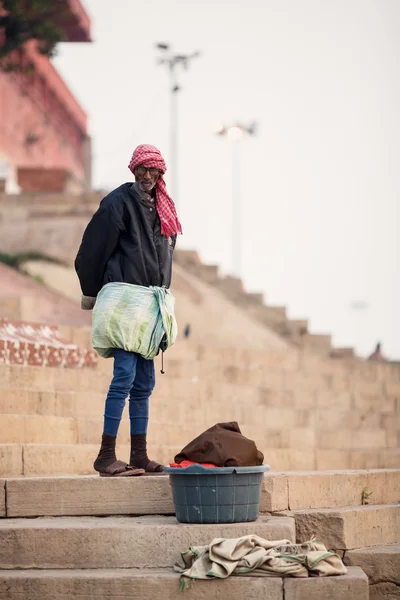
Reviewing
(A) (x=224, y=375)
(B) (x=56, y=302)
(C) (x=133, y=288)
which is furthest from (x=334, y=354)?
(C) (x=133, y=288)

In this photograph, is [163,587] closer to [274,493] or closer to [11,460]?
[274,493]

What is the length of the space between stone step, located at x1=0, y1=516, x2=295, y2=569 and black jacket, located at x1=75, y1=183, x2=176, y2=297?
62.0 inches

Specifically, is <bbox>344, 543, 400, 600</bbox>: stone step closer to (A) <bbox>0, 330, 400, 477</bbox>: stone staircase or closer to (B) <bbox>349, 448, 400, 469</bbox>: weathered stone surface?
(A) <bbox>0, 330, 400, 477</bbox>: stone staircase

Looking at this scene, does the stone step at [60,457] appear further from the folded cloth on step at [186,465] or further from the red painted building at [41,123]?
the red painted building at [41,123]

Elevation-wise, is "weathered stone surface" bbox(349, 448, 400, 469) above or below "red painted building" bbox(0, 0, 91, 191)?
below

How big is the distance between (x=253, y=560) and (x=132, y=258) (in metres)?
2.08

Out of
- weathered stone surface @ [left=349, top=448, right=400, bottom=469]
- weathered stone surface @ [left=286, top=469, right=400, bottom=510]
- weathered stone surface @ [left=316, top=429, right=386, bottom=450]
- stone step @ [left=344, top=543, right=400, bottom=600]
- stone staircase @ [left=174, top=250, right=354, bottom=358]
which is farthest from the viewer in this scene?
stone staircase @ [left=174, top=250, right=354, bottom=358]

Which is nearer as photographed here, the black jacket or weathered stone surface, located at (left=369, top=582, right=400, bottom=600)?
weathered stone surface, located at (left=369, top=582, right=400, bottom=600)

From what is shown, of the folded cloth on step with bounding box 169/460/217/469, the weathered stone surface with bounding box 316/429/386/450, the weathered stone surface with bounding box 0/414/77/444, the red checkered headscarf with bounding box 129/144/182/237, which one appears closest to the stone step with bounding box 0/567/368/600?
the folded cloth on step with bounding box 169/460/217/469

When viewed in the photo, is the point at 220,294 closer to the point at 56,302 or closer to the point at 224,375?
the point at 56,302

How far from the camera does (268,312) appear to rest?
25828 mm

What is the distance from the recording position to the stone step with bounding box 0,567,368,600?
6074 mm

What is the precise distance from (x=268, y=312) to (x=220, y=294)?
Result: 1085mm

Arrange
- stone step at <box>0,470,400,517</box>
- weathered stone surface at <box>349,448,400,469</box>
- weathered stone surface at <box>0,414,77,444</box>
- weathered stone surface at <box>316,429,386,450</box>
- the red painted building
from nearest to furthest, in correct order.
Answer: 1. stone step at <box>0,470,400,517</box>
2. weathered stone surface at <box>0,414,77,444</box>
3. weathered stone surface at <box>349,448,400,469</box>
4. weathered stone surface at <box>316,429,386,450</box>
5. the red painted building
